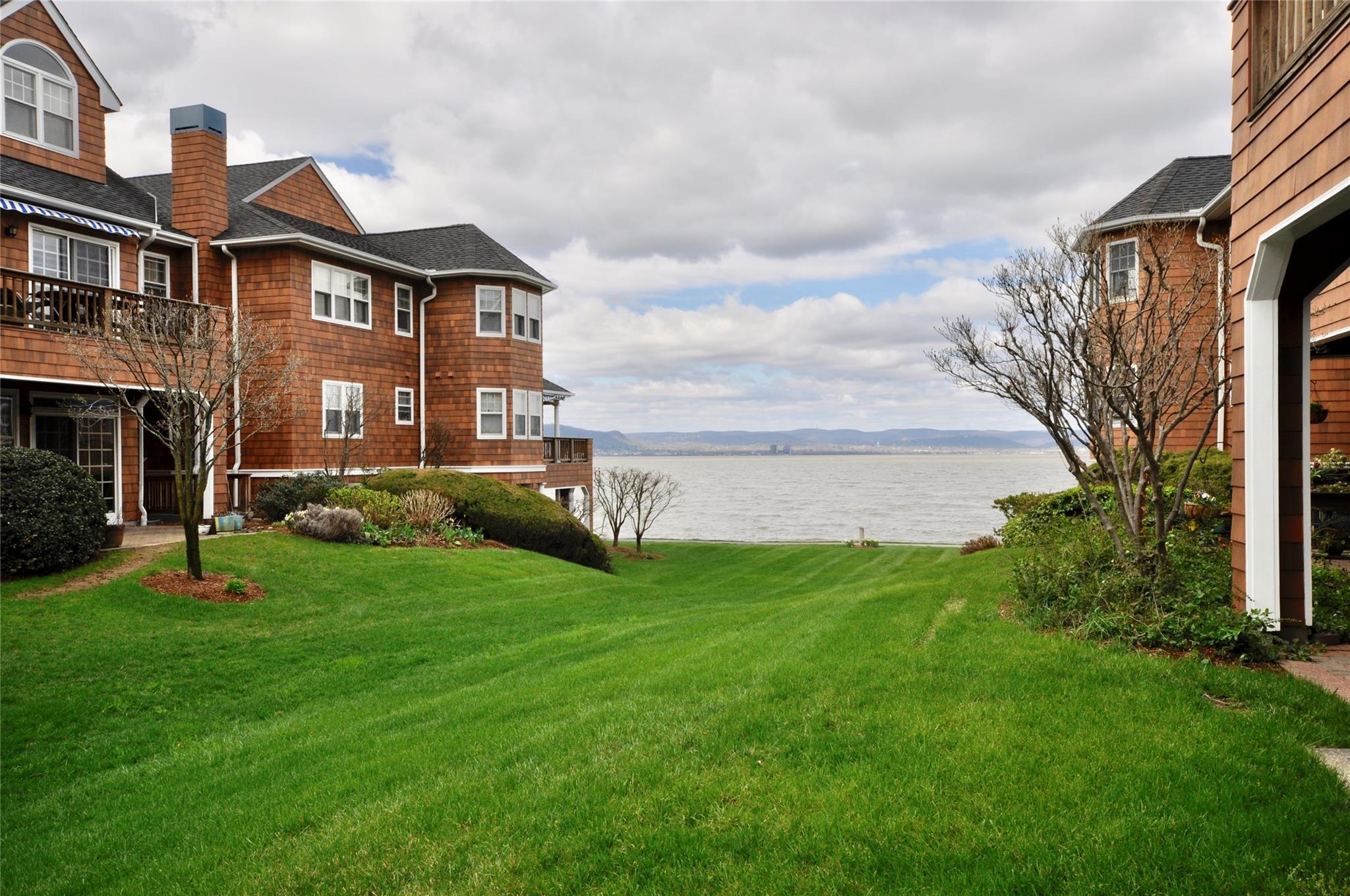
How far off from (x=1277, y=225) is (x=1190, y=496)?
6.67 meters

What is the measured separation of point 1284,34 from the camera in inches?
258

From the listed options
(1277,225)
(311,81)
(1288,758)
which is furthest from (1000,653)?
(311,81)

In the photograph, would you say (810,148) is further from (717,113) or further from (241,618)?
(241,618)

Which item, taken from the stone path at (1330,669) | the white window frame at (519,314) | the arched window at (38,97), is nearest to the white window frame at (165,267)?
the arched window at (38,97)

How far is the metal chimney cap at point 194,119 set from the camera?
19547 mm

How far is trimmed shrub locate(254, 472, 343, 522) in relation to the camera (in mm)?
17875

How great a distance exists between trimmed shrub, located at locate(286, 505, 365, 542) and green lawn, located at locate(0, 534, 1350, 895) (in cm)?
575

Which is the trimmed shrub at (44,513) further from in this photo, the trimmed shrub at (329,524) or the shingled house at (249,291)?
the trimmed shrub at (329,524)

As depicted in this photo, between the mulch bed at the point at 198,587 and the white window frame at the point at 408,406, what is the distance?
38.6 ft

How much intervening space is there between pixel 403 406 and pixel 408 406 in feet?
0.62

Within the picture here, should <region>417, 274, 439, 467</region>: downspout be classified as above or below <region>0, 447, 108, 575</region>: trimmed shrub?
above

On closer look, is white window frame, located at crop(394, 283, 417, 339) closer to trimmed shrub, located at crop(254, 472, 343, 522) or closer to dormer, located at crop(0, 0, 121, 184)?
trimmed shrub, located at crop(254, 472, 343, 522)

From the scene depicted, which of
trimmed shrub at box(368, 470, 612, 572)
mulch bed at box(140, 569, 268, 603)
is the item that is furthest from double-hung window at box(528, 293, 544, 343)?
mulch bed at box(140, 569, 268, 603)

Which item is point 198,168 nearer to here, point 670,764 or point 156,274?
point 156,274
